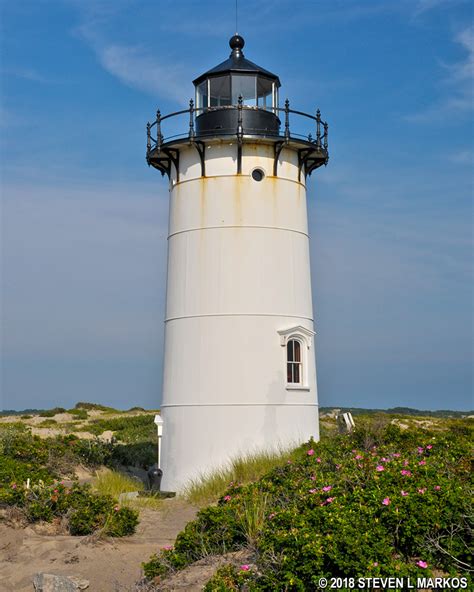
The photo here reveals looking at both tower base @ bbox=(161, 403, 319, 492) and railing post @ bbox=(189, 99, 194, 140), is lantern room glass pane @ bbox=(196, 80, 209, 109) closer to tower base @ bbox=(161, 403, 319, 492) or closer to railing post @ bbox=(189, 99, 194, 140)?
railing post @ bbox=(189, 99, 194, 140)

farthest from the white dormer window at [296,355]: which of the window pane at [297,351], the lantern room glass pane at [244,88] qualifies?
the lantern room glass pane at [244,88]

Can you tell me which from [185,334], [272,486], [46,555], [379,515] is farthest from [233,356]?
[379,515]

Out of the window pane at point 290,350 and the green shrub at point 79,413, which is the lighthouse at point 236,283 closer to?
the window pane at point 290,350

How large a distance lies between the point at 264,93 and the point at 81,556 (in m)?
11.8

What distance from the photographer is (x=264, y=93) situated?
1947cm

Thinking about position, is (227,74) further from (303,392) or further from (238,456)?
(238,456)

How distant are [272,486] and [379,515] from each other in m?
3.43

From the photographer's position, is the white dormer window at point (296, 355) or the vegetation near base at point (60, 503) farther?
the white dormer window at point (296, 355)

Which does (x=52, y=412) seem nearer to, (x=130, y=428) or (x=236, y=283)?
(x=130, y=428)

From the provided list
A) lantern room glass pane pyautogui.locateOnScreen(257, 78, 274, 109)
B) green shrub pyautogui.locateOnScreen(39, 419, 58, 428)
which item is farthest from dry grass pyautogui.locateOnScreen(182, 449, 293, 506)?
green shrub pyautogui.locateOnScreen(39, 419, 58, 428)

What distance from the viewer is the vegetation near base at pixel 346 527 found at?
365 inches

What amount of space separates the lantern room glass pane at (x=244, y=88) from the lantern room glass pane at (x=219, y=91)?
19 cm

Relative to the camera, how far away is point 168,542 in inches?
541

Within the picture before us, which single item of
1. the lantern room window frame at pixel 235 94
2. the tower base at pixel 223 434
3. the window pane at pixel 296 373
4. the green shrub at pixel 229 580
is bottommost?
the green shrub at pixel 229 580
